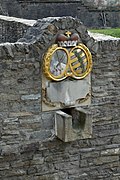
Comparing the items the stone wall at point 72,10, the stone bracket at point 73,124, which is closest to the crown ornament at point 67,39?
the stone bracket at point 73,124

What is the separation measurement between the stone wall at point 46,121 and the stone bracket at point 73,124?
153 millimetres

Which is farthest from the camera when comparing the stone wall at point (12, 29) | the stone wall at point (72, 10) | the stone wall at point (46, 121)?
the stone wall at point (72, 10)

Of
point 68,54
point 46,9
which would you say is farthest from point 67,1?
point 68,54

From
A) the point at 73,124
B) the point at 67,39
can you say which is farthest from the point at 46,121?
the point at 67,39

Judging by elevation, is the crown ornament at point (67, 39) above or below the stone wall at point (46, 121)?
above

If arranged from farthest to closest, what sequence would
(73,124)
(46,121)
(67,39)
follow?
1. (73,124)
2. (46,121)
3. (67,39)

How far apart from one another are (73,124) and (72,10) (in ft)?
37.6

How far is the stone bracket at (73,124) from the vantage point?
5.94 metres

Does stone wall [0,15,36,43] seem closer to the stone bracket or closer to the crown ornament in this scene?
the crown ornament

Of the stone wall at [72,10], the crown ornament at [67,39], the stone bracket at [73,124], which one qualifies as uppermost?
the stone wall at [72,10]

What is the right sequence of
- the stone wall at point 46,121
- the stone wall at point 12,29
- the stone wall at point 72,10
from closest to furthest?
the stone wall at point 46,121 < the stone wall at point 12,29 < the stone wall at point 72,10

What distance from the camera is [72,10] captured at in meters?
17.2

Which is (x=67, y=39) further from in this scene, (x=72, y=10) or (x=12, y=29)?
(x=72, y=10)

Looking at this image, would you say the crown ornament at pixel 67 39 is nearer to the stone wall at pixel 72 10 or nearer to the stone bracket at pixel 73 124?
the stone bracket at pixel 73 124
